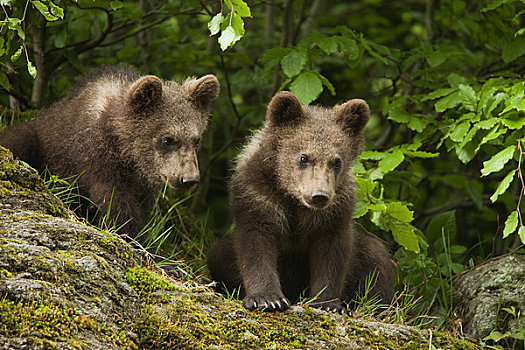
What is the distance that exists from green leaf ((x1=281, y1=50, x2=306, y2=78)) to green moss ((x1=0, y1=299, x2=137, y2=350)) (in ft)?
11.7

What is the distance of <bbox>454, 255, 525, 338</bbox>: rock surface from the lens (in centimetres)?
609

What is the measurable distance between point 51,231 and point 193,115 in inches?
89.0

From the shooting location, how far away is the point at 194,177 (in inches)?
221

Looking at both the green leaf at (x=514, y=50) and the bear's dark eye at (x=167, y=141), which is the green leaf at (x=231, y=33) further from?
the green leaf at (x=514, y=50)

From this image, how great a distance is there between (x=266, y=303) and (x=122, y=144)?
2.01 m

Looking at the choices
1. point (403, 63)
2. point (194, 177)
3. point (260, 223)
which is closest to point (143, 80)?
point (194, 177)

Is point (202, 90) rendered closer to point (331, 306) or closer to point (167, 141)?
point (167, 141)

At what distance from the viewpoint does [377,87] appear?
1098cm

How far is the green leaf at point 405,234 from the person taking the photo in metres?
6.04

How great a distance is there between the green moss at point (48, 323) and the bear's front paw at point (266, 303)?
4.50 ft

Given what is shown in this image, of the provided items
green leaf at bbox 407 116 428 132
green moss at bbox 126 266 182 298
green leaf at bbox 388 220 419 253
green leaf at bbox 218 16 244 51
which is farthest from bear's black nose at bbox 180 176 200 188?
green leaf at bbox 407 116 428 132

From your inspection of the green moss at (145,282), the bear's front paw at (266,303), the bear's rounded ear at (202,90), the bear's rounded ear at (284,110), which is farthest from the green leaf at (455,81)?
the green moss at (145,282)

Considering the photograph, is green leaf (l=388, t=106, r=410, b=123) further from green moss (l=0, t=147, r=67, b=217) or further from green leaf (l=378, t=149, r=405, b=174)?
green moss (l=0, t=147, r=67, b=217)

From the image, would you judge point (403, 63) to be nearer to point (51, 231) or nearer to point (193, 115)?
point (193, 115)
